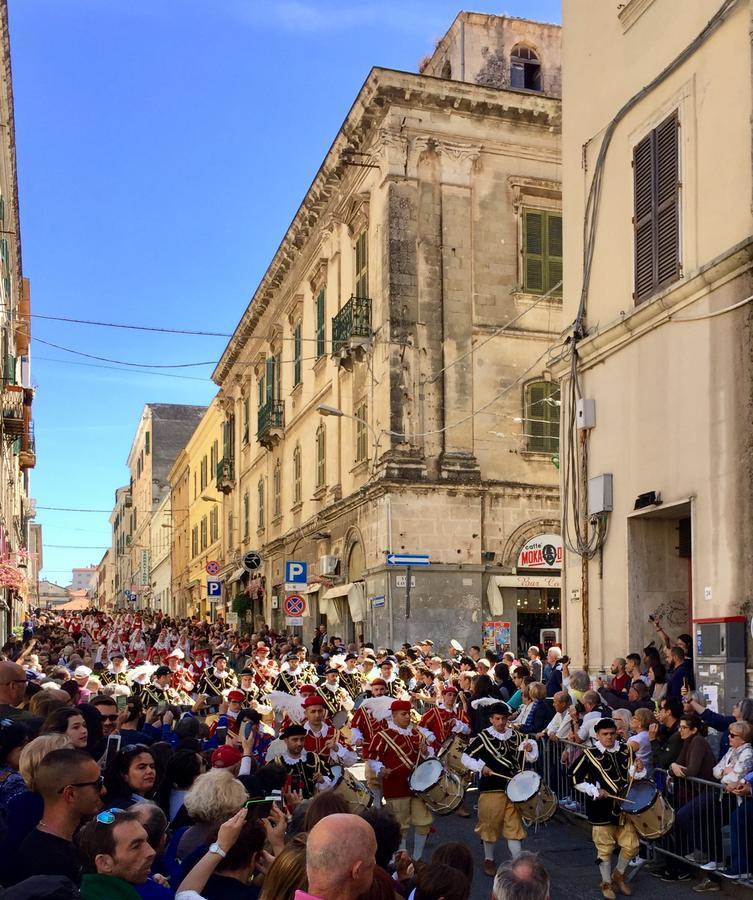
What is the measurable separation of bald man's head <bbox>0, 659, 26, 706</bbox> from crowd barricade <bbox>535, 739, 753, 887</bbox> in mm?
5636

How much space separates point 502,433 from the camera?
92.5ft

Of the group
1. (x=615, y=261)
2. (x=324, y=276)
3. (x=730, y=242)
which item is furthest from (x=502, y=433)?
(x=730, y=242)

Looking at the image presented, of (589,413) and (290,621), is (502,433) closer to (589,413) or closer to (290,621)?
(290,621)

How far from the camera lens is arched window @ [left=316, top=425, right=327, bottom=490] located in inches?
1325

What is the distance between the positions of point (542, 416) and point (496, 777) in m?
18.0

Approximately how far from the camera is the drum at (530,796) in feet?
36.3

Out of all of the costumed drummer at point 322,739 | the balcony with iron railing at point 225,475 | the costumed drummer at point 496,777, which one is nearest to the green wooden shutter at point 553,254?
the costumed drummer at point 496,777

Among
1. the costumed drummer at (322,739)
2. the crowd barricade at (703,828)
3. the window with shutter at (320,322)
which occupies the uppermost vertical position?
the window with shutter at (320,322)

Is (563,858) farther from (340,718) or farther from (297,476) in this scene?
(297,476)

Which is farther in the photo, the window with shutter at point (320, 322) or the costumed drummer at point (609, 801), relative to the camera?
the window with shutter at point (320, 322)

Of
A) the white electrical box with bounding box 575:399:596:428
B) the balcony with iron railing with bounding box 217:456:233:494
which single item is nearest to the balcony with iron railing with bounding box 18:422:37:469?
the balcony with iron railing with bounding box 217:456:233:494

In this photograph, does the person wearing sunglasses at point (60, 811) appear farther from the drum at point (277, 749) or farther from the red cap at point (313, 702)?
the red cap at point (313, 702)

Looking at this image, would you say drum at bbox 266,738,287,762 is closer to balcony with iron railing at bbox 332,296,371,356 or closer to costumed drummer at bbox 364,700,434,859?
costumed drummer at bbox 364,700,434,859

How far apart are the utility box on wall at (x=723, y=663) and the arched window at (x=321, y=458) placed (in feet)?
67.9
